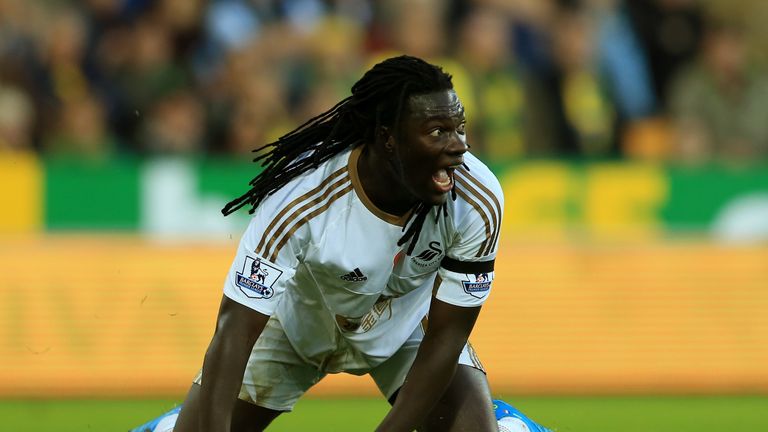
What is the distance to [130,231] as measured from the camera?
11.0 metres

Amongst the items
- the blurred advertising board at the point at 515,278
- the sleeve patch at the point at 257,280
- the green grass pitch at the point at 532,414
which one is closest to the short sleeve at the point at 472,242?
the sleeve patch at the point at 257,280

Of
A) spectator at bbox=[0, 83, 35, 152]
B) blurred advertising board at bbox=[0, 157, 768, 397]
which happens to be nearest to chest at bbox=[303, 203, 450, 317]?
blurred advertising board at bbox=[0, 157, 768, 397]

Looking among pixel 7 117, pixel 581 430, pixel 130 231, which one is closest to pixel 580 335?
pixel 581 430

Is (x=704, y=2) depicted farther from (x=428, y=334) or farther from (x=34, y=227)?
(x=428, y=334)

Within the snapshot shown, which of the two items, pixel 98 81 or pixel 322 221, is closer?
pixel 322 221

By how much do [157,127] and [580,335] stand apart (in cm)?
405

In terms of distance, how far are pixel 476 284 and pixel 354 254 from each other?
1.64 feet

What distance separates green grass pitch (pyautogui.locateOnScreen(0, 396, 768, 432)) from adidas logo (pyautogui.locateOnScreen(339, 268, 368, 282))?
310 cm

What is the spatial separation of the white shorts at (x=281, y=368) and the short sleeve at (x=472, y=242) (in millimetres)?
505

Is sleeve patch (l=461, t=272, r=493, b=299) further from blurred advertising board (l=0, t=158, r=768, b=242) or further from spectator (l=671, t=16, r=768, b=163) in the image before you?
spectator (l=671, t=16, r=768, b=163)

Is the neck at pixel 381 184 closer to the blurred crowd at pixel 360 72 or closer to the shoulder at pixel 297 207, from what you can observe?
the shoulder at pixel 297 207

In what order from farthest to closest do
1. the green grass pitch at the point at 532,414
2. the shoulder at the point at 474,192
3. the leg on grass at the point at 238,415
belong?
the green grass pitch at the point at 532,414 → the leg on grass at the point at 238,415 → the shoulder at the point at 474,192

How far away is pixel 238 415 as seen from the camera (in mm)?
5863

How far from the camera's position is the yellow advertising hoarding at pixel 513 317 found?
32.7 ft
